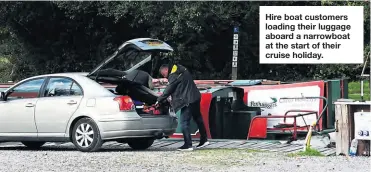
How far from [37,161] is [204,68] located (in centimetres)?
2148

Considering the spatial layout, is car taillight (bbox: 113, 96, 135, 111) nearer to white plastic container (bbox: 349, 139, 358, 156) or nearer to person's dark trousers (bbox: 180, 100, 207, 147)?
person's dark trousers (bbox: 180, 100, 207, 147)

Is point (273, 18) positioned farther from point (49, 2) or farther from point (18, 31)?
point (18, 31)

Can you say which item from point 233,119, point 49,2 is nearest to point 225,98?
point 233,119

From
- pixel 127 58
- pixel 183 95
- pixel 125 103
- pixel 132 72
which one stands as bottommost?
pixel 125 103

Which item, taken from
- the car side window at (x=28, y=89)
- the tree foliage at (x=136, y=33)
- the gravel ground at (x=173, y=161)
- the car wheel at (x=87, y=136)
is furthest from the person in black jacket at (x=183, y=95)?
the tree foliage at (x=136, y=33)

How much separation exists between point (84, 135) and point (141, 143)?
4.63 feet

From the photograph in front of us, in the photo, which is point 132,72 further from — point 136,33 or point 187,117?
point 136,33

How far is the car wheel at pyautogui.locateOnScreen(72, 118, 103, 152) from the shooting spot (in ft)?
41.4

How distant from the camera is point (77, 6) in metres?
29.7

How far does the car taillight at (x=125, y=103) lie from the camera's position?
1259cm

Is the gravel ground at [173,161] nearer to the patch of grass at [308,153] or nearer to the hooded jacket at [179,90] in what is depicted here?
the patch of grass at [308,153]

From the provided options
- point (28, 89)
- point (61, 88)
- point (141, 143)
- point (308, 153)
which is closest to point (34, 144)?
point (28, 89)

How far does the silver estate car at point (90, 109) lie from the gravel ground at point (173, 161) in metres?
0.39

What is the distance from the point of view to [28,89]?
13609 mm
